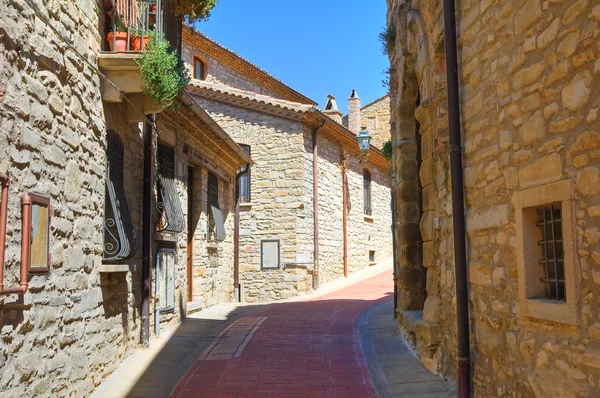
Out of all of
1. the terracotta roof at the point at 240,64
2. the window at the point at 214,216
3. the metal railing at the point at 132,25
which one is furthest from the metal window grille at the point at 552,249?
the terracotta roof at the point at 240,64

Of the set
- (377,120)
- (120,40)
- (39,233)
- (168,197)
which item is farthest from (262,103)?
(377,120)

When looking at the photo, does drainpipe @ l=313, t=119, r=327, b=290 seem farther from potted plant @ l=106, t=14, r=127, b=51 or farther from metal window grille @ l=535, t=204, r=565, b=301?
metal window grille @ l=535, t=204, r=565, b=301

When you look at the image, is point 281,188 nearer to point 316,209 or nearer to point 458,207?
point 316,209

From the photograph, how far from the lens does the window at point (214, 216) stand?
1291cm

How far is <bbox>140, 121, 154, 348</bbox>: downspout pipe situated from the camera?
8.26 metres

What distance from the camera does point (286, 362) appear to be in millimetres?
7625

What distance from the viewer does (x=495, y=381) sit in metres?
4.89

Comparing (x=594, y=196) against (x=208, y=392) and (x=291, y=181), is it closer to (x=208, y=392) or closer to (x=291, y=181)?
(x=208, y=392)

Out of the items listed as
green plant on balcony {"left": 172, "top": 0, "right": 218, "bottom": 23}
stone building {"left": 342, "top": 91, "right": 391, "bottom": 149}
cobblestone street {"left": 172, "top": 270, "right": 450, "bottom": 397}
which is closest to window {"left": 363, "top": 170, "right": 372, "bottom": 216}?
stone building {"left": 342, "top": 91, "right": 391, "bottom": 149}

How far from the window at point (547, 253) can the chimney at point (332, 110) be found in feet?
59.3

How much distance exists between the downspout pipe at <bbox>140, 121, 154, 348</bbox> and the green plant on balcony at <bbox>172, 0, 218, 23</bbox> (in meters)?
1.61

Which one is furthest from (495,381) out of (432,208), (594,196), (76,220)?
(76,220)

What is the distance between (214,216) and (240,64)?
10.4 m

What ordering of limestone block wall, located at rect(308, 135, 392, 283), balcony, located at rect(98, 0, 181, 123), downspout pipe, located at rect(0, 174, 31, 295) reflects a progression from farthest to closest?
limestone block wall, located at rect(308, 135, 392, 283) → balcony, located at rect(98, 0, 181, 123) → downspout pipe, located at rect(0, 174, 31, 295)
